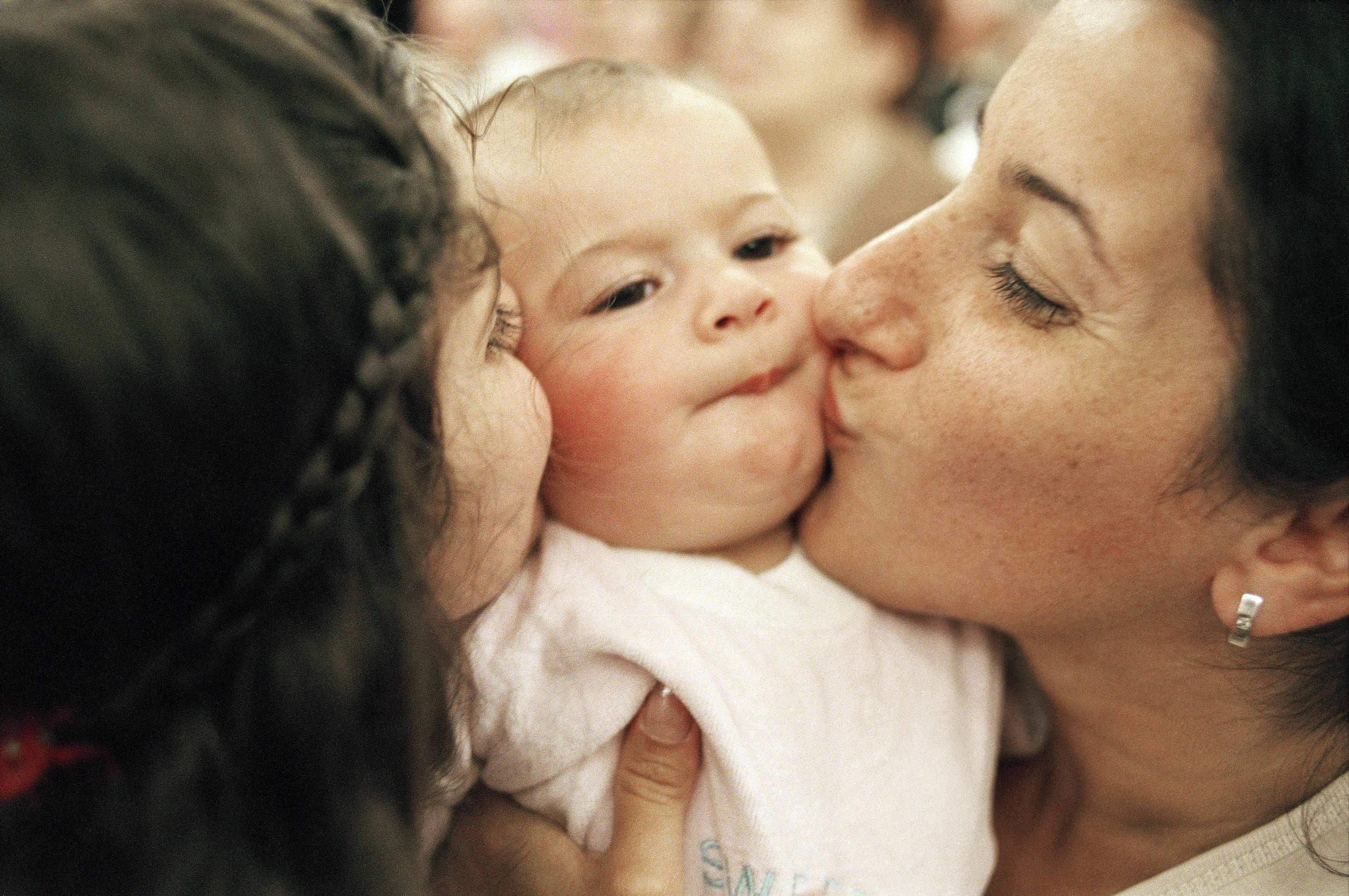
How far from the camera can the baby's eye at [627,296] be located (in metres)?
1.26

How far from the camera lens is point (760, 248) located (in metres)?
1.40

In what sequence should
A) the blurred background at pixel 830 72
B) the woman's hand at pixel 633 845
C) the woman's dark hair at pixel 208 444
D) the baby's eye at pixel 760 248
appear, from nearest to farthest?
the woman's dark hair at pixel 208 444, the woman's hand at pixel 633 845, the baby's eye at pixel 760 248, the blurred background at pixel 830 72

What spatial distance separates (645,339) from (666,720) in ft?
1.60

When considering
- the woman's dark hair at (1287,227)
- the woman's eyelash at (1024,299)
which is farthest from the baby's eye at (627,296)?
the woman's dark hair at (1287,227)

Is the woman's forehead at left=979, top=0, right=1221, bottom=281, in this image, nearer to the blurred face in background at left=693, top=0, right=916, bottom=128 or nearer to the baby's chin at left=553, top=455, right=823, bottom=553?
the baby's chin at left=553, top=455, right=823, bottom=553

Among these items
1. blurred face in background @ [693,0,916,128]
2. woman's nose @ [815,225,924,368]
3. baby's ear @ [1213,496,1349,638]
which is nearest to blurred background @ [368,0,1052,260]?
blurred face in background @ [693,0,916,128]

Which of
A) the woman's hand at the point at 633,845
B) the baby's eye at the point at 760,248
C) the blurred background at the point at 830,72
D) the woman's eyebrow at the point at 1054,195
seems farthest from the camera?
the blurred background at the point at 830,72

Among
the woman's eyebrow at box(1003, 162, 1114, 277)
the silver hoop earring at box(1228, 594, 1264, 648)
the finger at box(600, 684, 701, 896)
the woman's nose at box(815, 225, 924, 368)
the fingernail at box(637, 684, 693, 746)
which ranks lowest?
the finger at box(600, 684, 701, 896)

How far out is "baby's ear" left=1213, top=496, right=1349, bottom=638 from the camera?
998 mm

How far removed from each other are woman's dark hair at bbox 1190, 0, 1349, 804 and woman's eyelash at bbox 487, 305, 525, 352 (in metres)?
0.75

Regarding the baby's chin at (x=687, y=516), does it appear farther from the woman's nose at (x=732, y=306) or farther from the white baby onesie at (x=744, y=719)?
the woman's nose at (x=732, y=306)

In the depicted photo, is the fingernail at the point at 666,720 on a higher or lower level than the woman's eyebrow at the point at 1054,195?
lower

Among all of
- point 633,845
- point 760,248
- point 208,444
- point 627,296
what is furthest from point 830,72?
point 208,444

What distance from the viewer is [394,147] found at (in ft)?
2.51
